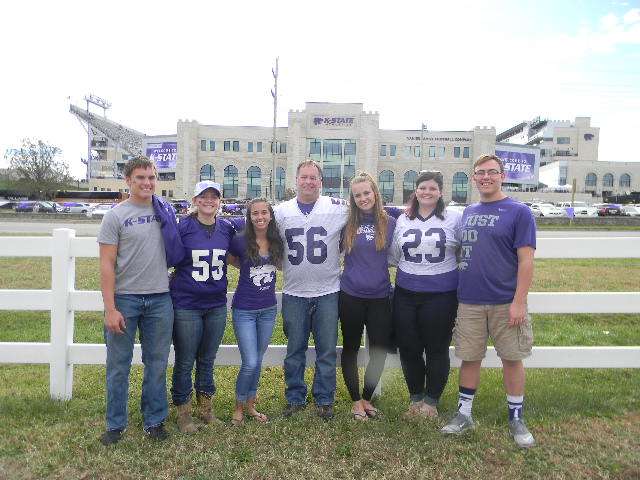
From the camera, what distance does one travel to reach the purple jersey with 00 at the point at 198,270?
3.74 m

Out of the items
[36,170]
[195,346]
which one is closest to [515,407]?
[195,346]

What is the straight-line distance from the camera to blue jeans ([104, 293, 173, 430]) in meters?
3.60

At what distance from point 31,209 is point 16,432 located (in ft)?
170

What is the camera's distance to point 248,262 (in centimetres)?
396

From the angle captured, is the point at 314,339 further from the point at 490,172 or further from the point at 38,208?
the point at 38,208

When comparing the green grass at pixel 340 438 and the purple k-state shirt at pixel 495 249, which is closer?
the green grass at pixel 340 438

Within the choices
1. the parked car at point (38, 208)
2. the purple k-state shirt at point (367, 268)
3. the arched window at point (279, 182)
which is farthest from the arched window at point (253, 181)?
the purple k-state shirt at point (367, 268)

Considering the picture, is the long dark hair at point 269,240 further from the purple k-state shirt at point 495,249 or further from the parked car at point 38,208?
the parked car at point 38,208

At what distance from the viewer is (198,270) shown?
375cm

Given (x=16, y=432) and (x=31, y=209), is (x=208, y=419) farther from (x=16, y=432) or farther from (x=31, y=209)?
(x=31, y=209)

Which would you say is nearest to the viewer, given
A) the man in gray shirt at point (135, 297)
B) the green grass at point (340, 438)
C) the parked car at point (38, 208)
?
the green grass at point (340, 438)

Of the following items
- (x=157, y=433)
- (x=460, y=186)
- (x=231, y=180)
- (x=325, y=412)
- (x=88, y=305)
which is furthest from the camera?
(x=231, y=180)

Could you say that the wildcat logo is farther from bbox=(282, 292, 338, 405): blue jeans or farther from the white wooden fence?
the white wooden fence

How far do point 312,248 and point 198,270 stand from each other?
36.5 inches
